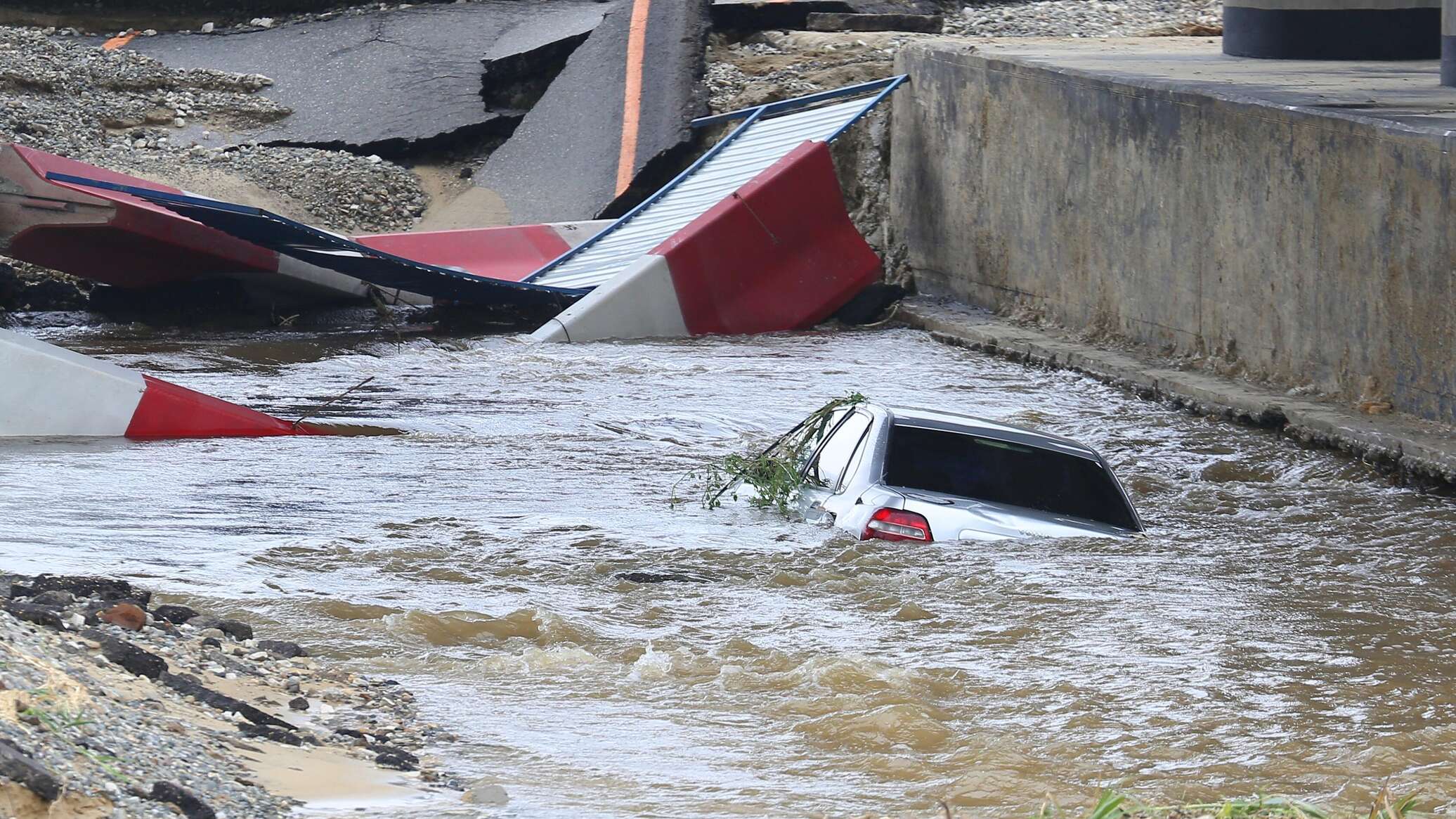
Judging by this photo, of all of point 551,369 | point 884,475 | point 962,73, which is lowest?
point 551,369

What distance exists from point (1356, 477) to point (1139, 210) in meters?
4.55

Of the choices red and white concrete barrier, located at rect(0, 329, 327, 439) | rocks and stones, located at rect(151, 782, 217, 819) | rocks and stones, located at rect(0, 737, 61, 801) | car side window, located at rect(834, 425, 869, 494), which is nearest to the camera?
rocks and stones, located at rect(0, 737, 61, 801)

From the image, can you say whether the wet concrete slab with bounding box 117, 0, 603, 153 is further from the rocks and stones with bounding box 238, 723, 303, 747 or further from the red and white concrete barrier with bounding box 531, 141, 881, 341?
the rocks and stones with bounding box 238, 723, 303, 747

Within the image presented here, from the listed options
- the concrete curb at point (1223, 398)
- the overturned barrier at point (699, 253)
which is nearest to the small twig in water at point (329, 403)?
the overturned barrier at point (699, 253)

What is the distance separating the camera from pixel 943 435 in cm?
880

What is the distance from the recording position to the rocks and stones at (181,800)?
4.11 meters

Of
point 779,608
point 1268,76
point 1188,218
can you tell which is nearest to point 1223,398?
point 1188,218

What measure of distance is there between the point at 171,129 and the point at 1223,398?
14.4 metres

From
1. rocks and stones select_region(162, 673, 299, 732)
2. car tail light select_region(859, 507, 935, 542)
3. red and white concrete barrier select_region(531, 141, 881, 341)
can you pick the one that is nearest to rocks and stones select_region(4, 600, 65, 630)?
rocks and stones select_region(162, 673, 299, 732)

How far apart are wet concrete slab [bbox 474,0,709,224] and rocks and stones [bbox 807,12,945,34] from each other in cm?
154

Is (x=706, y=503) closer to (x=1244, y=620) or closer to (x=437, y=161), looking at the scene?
(x=1244, y=620)

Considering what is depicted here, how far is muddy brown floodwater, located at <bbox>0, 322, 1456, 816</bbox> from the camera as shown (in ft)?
18.6

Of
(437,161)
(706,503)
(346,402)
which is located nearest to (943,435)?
(706,503)

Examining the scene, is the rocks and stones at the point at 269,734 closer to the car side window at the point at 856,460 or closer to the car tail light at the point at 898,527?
the car tail light at the point at 898,527
